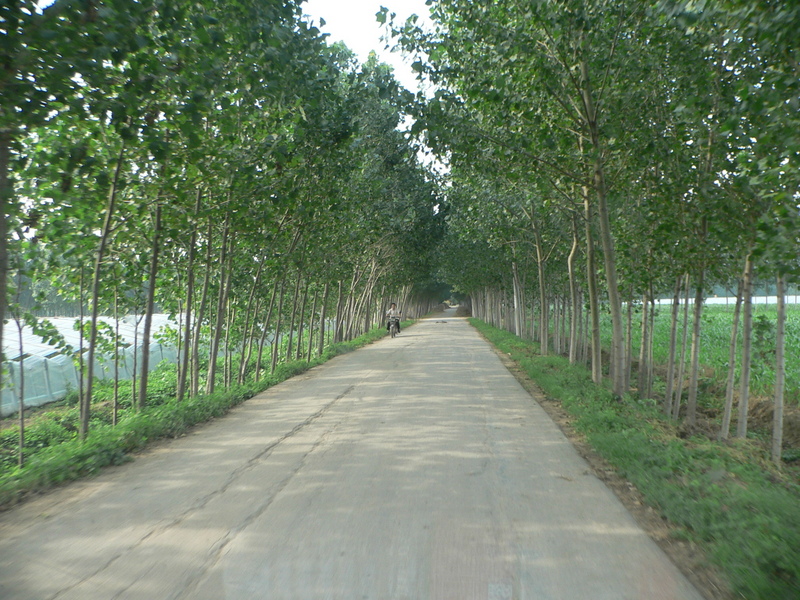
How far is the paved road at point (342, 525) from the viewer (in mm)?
3957

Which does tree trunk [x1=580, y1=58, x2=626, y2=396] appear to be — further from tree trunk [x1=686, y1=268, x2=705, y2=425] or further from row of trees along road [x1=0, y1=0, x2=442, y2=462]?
row of trees along road [x1=0, y1=0, x2=442, y2=462]

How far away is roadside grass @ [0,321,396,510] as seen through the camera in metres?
6.39

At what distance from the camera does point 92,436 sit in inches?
319

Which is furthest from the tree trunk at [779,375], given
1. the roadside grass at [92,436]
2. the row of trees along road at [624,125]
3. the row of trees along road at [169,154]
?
the roadside grass at [92,436]

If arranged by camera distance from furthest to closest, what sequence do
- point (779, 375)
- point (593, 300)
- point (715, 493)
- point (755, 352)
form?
point (755, 352) < point (593, 300) < point (779, 375) < point (715, 493)

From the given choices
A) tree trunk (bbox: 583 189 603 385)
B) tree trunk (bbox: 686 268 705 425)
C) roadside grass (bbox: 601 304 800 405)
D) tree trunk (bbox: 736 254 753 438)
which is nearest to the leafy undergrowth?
tree trunk (bbox: 736 254 753 438)

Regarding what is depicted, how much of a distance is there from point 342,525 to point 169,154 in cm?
493

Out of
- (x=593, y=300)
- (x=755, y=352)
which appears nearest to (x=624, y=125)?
(x=593, y=300)

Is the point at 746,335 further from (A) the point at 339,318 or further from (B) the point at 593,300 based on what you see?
(A) the point at 339,318

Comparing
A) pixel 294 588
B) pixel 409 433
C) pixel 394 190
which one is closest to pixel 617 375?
pixel 409 433

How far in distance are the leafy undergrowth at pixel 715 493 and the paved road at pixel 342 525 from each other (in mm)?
377

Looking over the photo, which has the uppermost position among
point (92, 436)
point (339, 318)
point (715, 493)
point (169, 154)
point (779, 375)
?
point (169, 154)

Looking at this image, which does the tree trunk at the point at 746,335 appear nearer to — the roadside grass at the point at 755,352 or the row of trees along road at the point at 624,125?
the row of trees along road at the point at 624,125

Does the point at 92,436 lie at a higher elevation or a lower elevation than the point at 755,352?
lower
